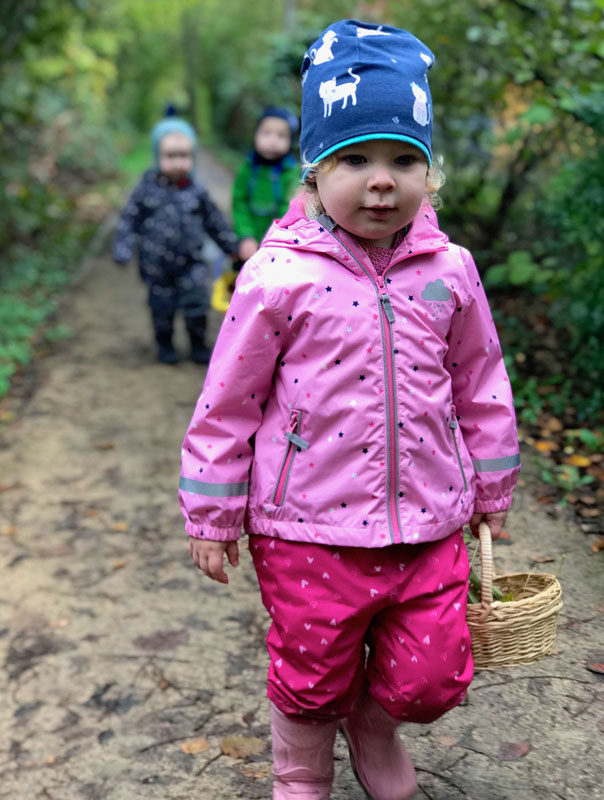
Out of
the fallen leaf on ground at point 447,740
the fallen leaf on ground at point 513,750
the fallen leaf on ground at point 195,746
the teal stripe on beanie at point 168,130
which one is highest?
the teal stripe on beanie at point 168,130

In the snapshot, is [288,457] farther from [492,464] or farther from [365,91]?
[365,91]

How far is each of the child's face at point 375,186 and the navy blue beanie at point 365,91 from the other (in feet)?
0.12

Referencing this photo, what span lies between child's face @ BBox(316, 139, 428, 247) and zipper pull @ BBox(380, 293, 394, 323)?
0.47 feet

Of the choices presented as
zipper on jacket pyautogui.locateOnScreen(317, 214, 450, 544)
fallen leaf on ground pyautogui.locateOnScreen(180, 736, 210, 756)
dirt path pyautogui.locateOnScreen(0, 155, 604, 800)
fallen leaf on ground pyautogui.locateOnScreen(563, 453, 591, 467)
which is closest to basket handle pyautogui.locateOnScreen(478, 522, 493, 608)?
zipper on jacket pyautogui.locateOnScreen(317, 214, 450, 544)

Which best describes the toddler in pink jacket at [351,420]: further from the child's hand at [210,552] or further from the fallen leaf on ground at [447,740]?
the fallen leaf on ground at [447,740]

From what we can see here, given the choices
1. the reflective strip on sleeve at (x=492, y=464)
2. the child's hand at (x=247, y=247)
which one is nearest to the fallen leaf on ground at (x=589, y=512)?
the reflective strip on sleeve at (x=492, y=464)

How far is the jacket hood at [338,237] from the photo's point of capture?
2.17 meters

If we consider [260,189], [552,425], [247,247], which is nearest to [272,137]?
[260,189]

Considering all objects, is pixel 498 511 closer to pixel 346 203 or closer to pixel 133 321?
pixel 346 203

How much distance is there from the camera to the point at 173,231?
6.79m

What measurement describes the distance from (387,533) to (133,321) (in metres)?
6.84

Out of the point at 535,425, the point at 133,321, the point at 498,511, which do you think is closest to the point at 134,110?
the point at 133,321

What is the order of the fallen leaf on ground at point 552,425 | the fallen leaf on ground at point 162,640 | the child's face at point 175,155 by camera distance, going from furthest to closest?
the child's face at point 175,155 → the fallen leaf on ground at point 552,425 → the fallen leaf on ground at point 162,640

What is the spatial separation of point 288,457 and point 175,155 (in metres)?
4.92
